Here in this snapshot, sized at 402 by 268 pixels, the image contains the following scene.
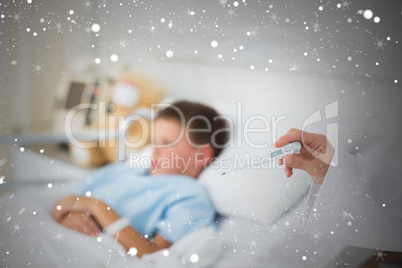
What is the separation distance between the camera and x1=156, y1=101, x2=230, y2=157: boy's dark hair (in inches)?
35.5

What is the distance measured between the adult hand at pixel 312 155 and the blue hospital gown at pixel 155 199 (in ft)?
0.72

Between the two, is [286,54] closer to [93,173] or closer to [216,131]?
[216,131]

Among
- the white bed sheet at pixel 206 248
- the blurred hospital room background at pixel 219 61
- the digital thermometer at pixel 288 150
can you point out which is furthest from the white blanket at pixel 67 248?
the digital thermometer at pixel 288 150

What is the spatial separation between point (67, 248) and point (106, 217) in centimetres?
11

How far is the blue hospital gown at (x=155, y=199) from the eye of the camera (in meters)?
0.88

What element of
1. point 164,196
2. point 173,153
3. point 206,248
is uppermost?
point 173,153

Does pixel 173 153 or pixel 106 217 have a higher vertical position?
pixel 173 153

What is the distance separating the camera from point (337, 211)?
2.75 ft

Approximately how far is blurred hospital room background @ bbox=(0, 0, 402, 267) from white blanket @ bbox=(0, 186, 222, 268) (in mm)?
125

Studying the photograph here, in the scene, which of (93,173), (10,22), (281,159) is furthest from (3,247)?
(281,159)

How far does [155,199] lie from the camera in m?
0.92

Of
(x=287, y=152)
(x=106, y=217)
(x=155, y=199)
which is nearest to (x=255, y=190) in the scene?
(x=287, y=152)

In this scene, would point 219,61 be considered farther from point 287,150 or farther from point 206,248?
point 206,248

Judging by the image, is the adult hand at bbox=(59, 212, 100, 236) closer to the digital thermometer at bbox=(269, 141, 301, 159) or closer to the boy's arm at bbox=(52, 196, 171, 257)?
the boy's arm at bbox=(52, 196, 171, 257)
